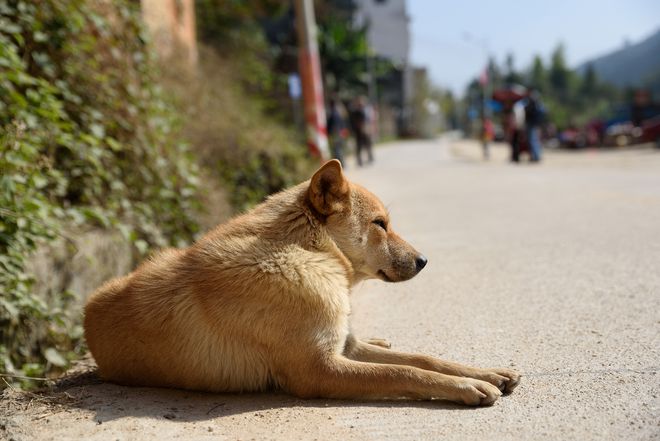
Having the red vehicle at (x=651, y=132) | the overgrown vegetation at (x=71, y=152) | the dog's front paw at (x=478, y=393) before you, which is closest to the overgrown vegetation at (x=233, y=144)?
the overgrown vegetation at (x=71, y=152)

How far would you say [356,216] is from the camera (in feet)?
12.3

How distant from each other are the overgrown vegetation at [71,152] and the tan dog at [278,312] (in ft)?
3.88

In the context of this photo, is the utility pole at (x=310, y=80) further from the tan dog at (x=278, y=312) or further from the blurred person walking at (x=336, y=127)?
the tan dog at (x=278, y=312)

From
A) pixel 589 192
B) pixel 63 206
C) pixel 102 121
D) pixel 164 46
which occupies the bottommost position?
pixel 589 192

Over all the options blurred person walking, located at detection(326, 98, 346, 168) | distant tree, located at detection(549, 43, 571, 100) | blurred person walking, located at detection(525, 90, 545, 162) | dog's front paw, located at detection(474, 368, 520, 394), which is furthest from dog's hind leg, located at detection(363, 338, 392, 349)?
distant tree, located at detection(549, 43, 571, 100)

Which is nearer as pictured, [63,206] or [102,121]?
[63,206]

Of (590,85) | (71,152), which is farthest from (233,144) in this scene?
(590,85)

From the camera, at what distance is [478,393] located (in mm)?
3014

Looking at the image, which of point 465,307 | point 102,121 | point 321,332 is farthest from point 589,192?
point 321,332

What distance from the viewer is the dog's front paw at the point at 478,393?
3020 mm

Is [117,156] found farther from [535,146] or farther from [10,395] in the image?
[535,146]

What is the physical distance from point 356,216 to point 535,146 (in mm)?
19810

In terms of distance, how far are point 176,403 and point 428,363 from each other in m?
1.33

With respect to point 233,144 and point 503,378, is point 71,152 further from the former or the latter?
point 503,378
